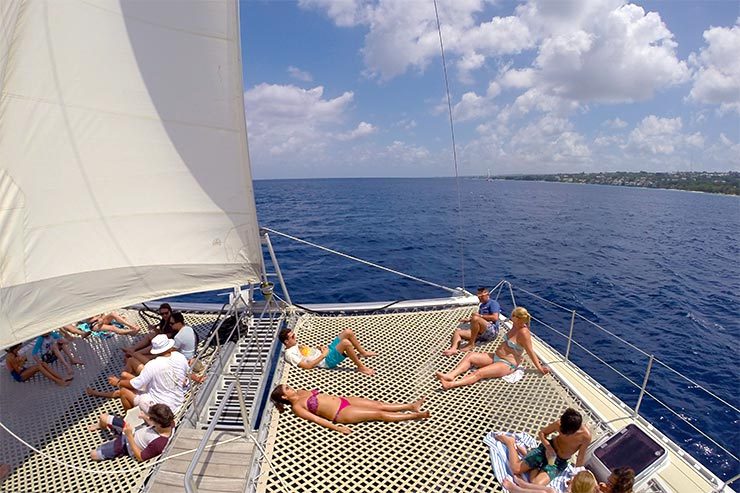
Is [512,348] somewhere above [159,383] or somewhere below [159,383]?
below

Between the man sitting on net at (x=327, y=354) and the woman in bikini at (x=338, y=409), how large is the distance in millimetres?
1005

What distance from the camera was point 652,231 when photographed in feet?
136

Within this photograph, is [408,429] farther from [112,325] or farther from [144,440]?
[112,325]

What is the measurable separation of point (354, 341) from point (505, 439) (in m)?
3.02

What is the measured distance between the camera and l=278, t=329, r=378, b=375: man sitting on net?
654cm

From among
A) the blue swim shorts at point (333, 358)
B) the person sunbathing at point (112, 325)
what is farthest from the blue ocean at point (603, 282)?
the person sunbathing at point (112, 325)

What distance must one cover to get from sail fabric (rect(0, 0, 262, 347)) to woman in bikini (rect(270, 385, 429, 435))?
95.8 inches

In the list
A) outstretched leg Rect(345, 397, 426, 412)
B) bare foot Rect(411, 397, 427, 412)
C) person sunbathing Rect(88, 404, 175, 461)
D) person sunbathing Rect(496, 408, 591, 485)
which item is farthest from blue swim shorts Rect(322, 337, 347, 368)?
person sunbathing Rect(496, 408, 591, 485)

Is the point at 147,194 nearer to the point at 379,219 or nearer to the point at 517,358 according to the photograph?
the point at 517,358

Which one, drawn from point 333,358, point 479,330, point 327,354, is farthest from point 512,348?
point 327,354

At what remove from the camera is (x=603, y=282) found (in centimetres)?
2128

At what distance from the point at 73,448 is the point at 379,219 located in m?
41.6

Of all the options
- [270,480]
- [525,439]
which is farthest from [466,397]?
[270,480]

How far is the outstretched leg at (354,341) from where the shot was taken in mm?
6598
